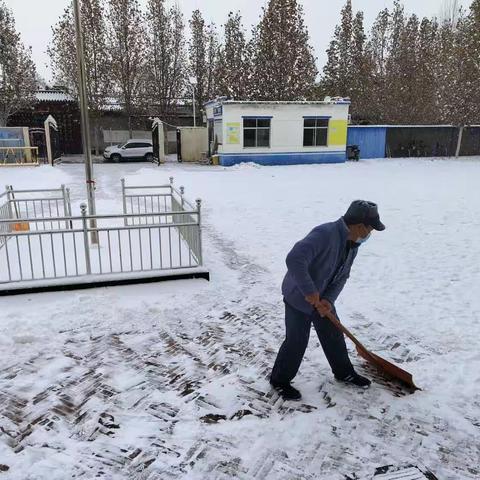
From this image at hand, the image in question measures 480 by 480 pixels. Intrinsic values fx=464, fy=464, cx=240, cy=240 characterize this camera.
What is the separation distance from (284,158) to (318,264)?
23035mm

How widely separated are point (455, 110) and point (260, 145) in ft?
41.0

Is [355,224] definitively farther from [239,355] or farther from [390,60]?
[390,60]

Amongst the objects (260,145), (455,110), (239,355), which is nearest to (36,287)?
(239,355)

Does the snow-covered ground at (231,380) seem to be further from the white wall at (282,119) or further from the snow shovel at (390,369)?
the white wall at (282,119)

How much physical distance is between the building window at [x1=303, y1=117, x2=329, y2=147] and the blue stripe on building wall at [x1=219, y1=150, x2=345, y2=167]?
1.88 feet

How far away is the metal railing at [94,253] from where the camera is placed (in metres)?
6.04

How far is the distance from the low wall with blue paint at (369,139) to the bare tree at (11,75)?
2113 cm

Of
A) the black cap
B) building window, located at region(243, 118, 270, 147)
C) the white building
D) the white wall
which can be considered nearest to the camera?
the black cap

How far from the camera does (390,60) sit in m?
41.5

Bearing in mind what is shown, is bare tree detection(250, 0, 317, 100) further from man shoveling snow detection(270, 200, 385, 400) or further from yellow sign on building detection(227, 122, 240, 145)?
man shoveling snow detection(270, 200, 385, 400)

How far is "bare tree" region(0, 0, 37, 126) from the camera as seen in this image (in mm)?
30156

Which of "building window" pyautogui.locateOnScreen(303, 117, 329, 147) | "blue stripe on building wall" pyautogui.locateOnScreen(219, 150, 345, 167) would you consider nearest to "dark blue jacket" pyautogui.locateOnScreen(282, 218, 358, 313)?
"blue stripe on building wall" pyautogui.locateOnScreen(219, 150, 345, 167)

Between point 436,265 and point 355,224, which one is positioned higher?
point 355,224

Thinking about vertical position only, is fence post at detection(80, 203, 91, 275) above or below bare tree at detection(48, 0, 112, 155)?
below
